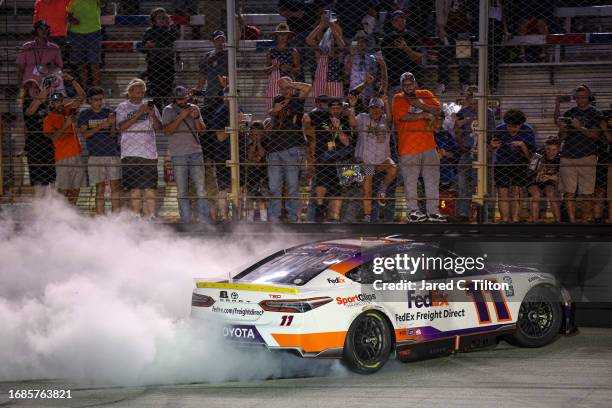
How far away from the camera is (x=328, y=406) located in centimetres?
681

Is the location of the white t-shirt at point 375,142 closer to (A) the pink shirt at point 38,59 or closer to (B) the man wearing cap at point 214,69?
(B) the man wearing cap at point 214,69

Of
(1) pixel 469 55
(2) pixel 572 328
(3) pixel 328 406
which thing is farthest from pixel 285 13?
(3) pixel 328 406

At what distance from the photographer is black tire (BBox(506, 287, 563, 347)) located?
30.9ft

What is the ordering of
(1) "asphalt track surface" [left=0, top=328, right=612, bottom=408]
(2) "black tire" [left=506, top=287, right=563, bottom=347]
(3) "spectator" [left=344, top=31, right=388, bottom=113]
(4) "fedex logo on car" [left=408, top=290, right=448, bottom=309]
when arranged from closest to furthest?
1. (1) "asphalt track surface" [left=0, top=328, right=612, bottom=408]
2. (4) "fedex logo on car" [left=408, top=290, right=448, bottom=309]
3. (2) "black tire" [left=506, top=287, right=563, bottom=347]
4. (3) "spectator" [left=344, top=31, right=388, bottom=113]

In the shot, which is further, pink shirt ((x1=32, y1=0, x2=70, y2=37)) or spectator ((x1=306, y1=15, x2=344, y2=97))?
pink shirt ((x1=32, y1=0, x2=70, y2=37))

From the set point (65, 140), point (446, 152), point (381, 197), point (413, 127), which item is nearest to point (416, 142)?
point (413, 127)

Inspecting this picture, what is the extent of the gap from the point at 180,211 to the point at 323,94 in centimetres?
242

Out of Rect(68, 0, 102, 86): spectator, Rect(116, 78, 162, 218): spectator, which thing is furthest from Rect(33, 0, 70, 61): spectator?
Rect(116, 78, 162, 218): spectator

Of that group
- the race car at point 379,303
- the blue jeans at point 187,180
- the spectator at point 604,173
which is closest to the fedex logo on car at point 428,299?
the race car at point 379,303

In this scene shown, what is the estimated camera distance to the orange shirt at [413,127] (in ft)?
36.8

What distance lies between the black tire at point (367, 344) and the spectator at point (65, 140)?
4782mm

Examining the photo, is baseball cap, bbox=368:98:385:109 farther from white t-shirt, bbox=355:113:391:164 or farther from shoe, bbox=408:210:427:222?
shoe, bbox=408:210:427:222

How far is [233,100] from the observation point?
1097 cm

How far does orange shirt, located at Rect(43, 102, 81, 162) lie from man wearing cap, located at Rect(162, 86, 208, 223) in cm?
115
